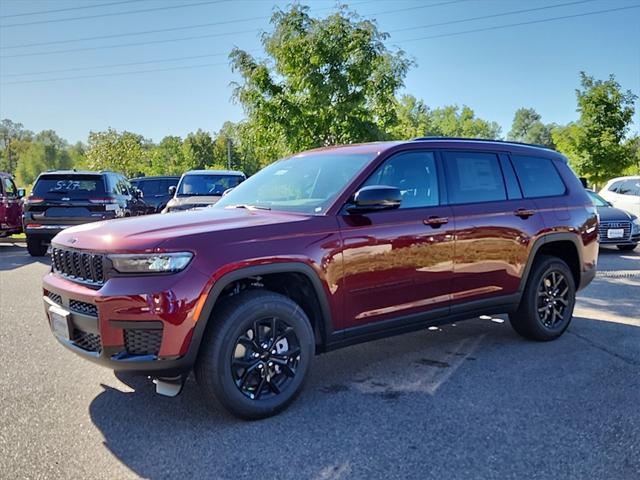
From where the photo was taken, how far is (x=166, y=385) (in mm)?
3361

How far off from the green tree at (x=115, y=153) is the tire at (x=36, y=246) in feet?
137

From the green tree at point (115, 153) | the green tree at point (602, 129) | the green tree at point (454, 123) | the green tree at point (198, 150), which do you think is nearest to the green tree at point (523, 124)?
the green tree at point (454, 123)

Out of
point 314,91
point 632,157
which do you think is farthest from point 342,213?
point 632,157

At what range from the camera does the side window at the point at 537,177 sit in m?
5.14

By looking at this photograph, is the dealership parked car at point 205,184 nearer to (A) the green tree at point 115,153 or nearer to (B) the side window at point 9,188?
(B) the side window at point 9,188

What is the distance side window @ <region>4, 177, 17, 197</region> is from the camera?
1366 cm

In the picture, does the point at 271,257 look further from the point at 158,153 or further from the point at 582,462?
the point at 158,153

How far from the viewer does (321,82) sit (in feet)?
37.4

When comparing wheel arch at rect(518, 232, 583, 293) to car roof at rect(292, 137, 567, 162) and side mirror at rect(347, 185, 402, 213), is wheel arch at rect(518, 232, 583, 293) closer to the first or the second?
car roof at rect(292, 137, 567, 162)

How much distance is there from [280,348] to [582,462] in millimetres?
1872

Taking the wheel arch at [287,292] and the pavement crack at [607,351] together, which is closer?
the wheel arch at [287,292]

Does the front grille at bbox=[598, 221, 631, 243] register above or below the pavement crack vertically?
above

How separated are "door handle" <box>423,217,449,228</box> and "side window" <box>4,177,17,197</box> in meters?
12.8

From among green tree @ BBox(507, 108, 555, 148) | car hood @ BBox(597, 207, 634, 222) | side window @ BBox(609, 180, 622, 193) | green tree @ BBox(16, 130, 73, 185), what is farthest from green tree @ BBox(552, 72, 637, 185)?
green tree @ BBox(507, 108, 555, 148)
